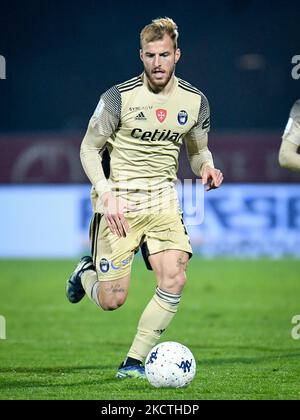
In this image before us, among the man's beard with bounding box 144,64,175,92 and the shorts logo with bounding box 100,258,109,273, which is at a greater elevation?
the man's beard with bounding box 144,64,175,92

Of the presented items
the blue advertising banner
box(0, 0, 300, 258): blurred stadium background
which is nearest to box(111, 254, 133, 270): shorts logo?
the blue advertising banner

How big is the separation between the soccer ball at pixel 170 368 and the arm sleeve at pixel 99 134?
3.88 ft

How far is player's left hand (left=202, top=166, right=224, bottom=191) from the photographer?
267 inches

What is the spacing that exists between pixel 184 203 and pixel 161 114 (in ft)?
24.5

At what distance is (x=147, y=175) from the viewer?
702cm

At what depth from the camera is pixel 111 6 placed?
921 inches

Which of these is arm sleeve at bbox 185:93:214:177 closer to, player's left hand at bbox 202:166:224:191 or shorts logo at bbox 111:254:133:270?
player's left hand at bbox 202:166:224:191

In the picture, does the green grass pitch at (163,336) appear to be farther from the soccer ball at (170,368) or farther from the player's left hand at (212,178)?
the player's left hand at (212,178)

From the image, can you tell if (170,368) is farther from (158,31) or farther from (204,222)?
(204,222)

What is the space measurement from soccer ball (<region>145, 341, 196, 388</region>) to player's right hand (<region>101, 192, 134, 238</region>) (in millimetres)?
800

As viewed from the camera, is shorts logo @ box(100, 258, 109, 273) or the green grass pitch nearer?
the green grass pitch

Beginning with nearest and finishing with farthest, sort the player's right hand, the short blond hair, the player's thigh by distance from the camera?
1. the player's right hand
2. the short blond hair
3. the player's thigh

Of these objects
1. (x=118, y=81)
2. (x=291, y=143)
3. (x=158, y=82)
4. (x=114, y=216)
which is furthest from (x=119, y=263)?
(x=118, y=81)
